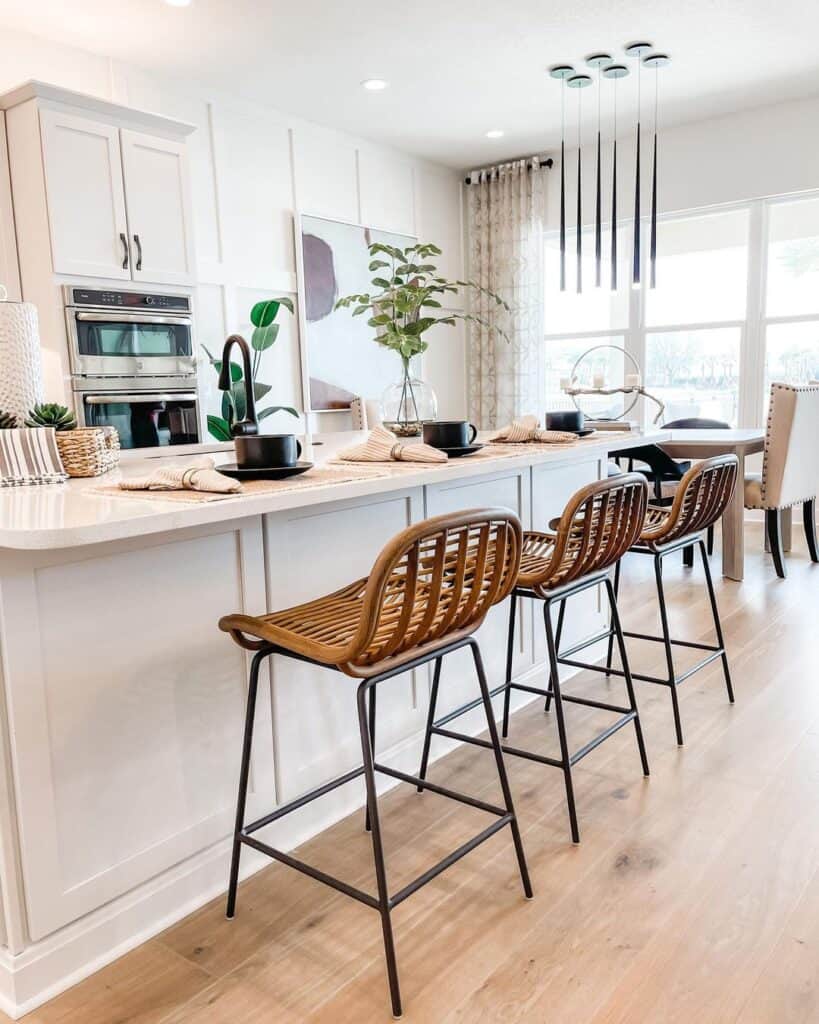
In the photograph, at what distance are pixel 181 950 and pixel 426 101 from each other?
5.12 metres

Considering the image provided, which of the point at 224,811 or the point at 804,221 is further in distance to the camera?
the point at 804,221

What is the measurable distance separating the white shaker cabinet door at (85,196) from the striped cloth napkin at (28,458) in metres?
2.20

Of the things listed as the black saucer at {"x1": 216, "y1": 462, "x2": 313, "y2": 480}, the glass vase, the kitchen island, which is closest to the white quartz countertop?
the kitchen island

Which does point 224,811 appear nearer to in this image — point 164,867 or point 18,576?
point 164,867

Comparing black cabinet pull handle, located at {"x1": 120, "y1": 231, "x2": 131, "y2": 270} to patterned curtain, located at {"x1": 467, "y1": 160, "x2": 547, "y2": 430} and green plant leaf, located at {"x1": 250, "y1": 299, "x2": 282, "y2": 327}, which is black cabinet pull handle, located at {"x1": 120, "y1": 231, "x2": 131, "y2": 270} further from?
patterned curtain, located at {"x1": 467, "y1": 160, "x2": 547, "y2": 430}

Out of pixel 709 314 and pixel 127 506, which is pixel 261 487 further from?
pixel 709 314

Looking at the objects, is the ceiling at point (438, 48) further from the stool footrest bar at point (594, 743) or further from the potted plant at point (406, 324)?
the stool footrest bar at point (594, 743)

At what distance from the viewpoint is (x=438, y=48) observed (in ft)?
14.7

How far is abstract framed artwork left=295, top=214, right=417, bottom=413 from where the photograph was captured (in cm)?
568

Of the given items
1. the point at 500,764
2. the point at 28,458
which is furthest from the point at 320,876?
the point at 28,458

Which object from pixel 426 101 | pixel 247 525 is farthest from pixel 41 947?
pixel 426 101

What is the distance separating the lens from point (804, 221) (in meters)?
5.79

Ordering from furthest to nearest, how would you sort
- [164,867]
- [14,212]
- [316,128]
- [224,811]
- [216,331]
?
[316,128] → [216,331] → [14,212] → [224,811] → [164,867]

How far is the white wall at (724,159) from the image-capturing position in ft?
18.4
